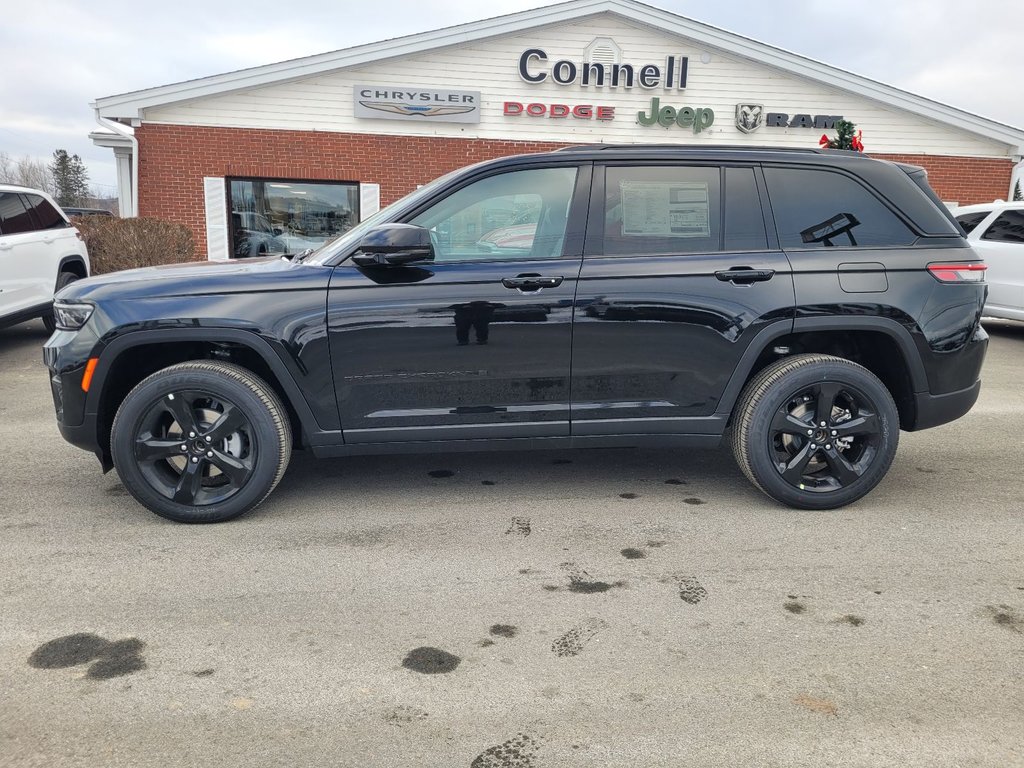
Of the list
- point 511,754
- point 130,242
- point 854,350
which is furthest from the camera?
point 130,242

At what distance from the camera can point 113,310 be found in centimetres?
355

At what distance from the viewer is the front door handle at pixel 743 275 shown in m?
3.75

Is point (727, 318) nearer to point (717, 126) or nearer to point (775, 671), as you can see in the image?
point (775, 671)

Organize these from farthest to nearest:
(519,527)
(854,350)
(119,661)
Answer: (854,350) < (519,527) < (119,661)

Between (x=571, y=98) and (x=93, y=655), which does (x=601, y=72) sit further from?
(x=93, y=655)

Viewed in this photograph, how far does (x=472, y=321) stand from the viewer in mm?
3639

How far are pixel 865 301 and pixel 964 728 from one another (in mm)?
2175

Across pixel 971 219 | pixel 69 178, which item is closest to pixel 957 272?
pixel 971 219

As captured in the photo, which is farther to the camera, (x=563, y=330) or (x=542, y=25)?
(x=542, y=25)

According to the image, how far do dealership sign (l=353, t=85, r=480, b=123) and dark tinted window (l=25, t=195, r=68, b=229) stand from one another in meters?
6.07

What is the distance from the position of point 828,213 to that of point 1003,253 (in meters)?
7.42

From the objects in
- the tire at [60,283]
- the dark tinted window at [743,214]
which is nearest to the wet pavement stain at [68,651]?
the dark tinted window at [743,214]

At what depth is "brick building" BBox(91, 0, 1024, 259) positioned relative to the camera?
13289 millimetres

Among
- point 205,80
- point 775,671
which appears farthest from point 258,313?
point 205,80
